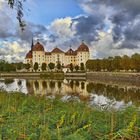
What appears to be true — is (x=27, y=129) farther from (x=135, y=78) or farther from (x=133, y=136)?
(x=135, y=78)

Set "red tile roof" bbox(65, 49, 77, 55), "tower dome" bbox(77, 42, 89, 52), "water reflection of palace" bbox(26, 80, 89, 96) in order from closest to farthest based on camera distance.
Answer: "water reflection of palace" bbox(26, 80, 89, 96)
"tower dome" bbox(77, 42, 89, 52)
"red tile roof" bbox(65, 49, 77, 55)

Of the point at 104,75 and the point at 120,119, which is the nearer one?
the point at 120,119

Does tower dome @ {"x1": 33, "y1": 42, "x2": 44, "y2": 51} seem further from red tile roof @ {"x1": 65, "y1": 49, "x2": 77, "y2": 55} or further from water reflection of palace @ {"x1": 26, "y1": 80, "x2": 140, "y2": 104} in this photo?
water reflection of palace @ {"x1": 26, "y1": 80, "x2": 140, "y2": 104}

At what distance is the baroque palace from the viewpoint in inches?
6176

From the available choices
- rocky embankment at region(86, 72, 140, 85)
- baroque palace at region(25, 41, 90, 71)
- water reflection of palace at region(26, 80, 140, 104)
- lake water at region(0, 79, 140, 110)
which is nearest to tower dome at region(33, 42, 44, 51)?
baroque palace at region(25, 41, 90, 71)

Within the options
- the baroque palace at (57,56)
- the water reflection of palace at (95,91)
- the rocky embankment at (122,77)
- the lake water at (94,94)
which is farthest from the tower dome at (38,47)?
the lake water at (94,94)

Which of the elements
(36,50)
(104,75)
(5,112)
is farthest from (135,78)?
(36,50)

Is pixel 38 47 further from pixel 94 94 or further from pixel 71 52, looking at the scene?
pixel 94 94

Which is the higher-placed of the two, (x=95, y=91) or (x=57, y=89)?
(x=57, y=89)

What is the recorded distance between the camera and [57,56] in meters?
162

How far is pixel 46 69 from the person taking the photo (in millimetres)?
145000

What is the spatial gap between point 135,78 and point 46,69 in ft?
241

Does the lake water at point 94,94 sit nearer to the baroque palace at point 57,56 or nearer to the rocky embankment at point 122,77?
the rocky embankment at point 122,77

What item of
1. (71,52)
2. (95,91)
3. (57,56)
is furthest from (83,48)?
(95,91)
